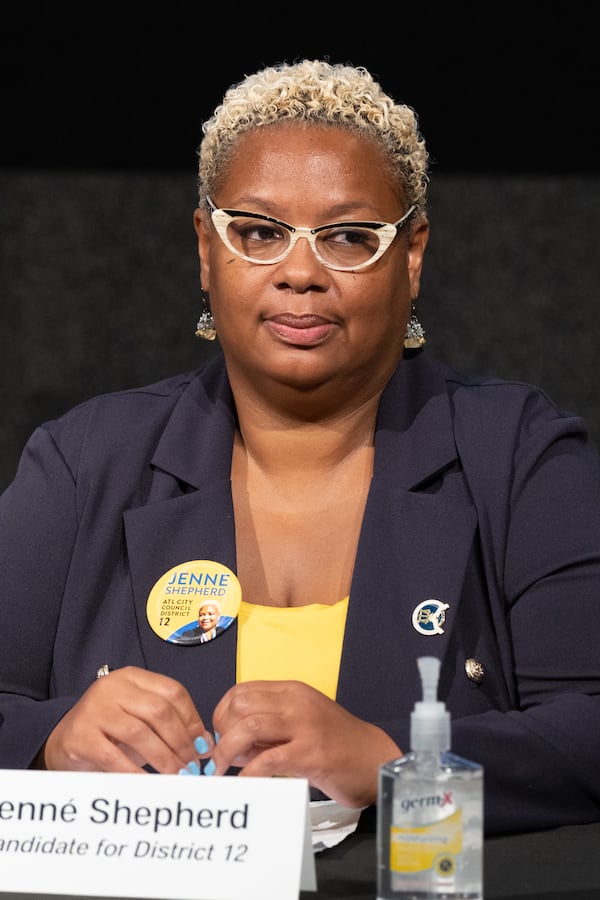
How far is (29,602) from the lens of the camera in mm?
1880

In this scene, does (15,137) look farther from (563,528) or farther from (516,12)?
(563,528)

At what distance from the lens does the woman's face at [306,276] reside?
6.08ft

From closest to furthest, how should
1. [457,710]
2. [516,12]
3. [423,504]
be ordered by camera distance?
1. [457,710]
2. [423,504]
3. [516,12]

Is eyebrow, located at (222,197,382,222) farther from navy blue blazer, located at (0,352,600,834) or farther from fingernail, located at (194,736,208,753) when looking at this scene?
fingernail, located at (194,736,208,753)

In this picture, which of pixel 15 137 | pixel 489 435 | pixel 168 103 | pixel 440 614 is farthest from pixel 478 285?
pixel 440 614

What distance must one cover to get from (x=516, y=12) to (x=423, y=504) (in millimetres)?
1542

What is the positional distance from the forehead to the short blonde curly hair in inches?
0.5

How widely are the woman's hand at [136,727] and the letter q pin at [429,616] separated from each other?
0.37m

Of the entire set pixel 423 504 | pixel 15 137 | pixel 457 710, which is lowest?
pixel 457 710

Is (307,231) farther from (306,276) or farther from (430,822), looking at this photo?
(430,822)

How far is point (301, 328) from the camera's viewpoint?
1.87 m

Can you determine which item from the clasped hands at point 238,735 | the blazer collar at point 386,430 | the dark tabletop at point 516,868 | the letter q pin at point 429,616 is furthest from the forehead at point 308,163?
the dark tabletop at point 516,868

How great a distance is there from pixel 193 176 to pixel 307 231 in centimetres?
142

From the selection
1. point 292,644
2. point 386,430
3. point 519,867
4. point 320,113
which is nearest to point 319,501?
point 386,430
